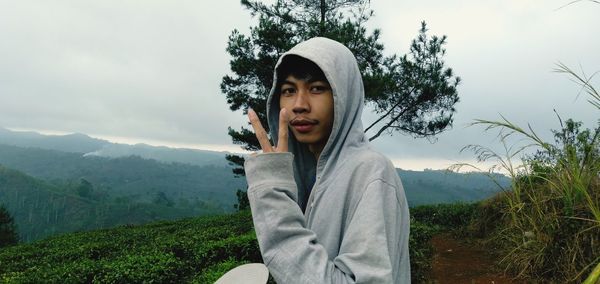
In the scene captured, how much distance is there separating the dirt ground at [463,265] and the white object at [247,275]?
18.2 feet

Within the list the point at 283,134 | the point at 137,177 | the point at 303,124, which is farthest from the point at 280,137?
the point at 137,177

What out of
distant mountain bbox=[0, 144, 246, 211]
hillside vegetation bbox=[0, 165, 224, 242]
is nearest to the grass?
hillside vegetation bbox=[0, 165, 224, 242]

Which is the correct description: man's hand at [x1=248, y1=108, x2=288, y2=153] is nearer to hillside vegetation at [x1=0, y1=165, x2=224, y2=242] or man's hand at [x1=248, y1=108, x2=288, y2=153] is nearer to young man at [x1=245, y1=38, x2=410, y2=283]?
young man at [x1=245, y1=38, x2=410, y2=283]

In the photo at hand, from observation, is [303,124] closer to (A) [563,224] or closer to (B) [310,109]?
(B) [310,109]

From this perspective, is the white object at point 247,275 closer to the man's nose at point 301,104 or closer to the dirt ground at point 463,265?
the man's nose at point 301,104

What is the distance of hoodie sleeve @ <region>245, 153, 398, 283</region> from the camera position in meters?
0.98

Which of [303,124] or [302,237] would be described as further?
[303,124]

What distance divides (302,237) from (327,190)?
7.8 inches

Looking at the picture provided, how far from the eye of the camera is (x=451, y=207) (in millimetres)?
13930

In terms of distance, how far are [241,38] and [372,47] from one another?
4.33 m

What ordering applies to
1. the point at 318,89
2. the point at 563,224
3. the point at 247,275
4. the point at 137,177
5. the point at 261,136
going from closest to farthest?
the point at 247,275 < the point at 261,136 < the point at 318,89 < the point at 563,224 < the point at 137,177

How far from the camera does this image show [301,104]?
1.21 meters

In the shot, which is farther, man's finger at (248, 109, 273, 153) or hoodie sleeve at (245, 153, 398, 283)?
man's finger at (248, 109, 273, 153)

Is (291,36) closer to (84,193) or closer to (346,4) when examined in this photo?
(346,4)
